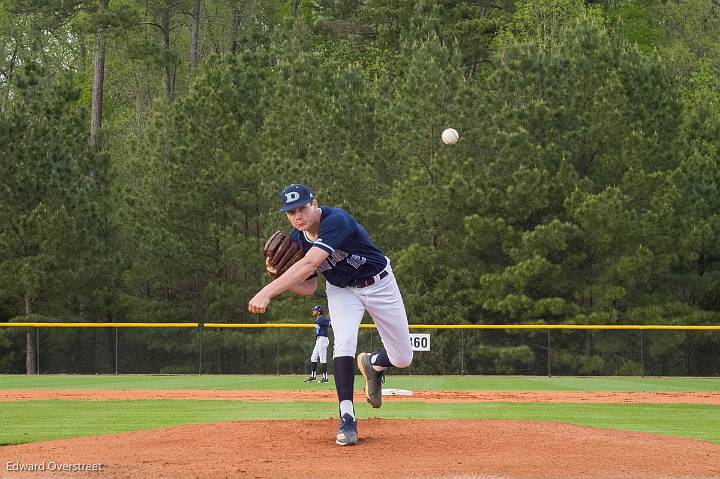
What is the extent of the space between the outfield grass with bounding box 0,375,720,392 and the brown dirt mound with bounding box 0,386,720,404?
145 cm

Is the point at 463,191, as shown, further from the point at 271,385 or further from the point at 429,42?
the point at 271,385

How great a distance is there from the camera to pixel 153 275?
2972cm

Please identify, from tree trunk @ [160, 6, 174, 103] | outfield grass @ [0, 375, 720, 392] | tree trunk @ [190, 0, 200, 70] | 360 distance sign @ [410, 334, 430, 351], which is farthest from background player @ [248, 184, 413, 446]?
tree trunk @ [190, 0, 200, 70]

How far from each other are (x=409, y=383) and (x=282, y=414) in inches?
316

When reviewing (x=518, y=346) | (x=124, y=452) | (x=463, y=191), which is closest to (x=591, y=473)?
(x=124, y=452)

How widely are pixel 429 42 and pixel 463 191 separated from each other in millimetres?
4241

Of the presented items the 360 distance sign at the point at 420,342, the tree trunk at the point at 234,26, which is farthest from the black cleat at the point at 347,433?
the tree trunk at the point at 234,26

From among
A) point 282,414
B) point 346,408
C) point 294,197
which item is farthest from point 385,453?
point 282,414

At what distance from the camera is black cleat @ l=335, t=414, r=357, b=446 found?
659cm

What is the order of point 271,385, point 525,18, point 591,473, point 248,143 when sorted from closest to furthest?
point 591,473
point 271,385
point 248,143
point 525,18

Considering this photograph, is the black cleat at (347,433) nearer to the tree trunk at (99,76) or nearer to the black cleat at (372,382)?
the black cleat at (372,382)

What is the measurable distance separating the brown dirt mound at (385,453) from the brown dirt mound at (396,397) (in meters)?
6.15

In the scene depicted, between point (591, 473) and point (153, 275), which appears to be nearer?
point (591, 473)

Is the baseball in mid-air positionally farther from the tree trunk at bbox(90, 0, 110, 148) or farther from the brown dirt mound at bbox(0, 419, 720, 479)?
the brown dirt mound at bbox(0, 419, 720, 479)
